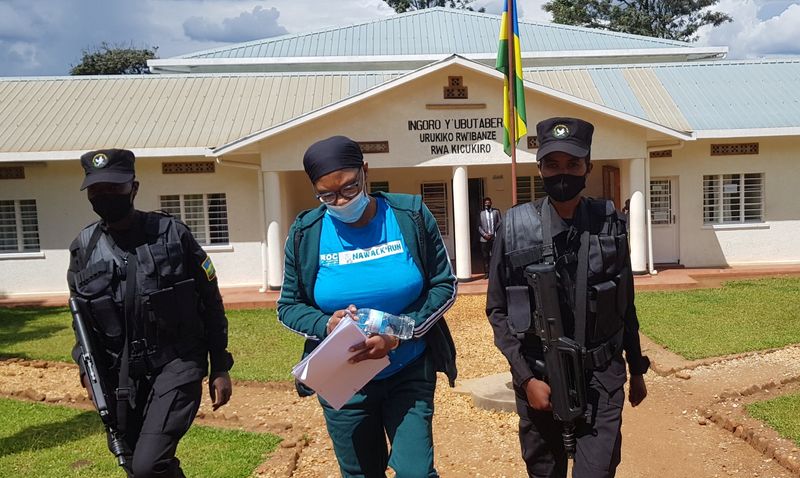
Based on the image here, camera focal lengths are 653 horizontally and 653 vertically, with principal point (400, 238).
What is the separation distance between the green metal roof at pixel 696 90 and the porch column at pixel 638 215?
1581mm

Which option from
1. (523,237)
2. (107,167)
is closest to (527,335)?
(523,237)

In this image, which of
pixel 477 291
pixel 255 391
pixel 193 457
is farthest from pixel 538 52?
pixel 193 457

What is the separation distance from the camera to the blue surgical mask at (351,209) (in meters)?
2.80

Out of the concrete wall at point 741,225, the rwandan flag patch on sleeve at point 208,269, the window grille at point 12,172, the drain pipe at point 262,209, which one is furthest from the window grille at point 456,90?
the rwandan flag patch on sleeve at point 208,269

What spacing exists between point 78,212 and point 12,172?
1642 millimetres

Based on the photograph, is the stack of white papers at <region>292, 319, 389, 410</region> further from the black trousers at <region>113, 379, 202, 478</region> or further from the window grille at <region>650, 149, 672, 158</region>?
the window grille at <region>650, 149, 672, 158</region>

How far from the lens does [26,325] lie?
11641 millimetres

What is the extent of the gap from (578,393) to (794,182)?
14354 mm

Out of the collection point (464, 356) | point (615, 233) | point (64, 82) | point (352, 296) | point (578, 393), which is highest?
point (64, 82)

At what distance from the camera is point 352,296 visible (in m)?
2.84

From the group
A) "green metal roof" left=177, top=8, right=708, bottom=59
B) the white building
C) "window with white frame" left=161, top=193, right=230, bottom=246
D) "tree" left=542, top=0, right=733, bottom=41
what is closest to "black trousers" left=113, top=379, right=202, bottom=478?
the white building

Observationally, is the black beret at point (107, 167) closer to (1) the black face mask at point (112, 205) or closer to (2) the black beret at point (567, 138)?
(1) the black face mask at point (112, 205)

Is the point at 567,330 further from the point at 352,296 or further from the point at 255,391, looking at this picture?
the point at 255,391

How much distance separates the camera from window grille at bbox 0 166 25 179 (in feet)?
46.8
